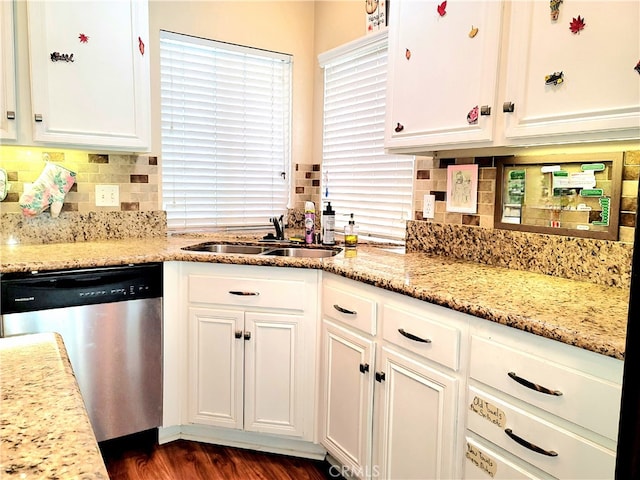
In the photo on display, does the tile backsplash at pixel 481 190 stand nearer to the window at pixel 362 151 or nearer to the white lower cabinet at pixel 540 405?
the window at pixel 362 151

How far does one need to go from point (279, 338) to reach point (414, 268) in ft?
2.35

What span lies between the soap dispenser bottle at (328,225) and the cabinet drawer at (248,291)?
0.54m

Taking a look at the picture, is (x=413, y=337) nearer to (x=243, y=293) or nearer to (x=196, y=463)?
(x=243, y=293)

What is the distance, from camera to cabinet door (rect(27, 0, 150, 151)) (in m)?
2.07

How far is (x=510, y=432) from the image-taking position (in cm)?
124

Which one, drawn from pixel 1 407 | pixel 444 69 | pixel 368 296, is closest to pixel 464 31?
pixel 444 69

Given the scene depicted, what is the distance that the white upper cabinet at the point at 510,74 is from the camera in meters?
1.30

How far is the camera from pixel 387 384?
5.56 ft

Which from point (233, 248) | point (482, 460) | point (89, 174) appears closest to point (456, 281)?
point (482, 460)

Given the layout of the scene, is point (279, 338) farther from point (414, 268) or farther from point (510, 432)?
point (510, 432)

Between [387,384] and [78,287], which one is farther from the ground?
[78,287]

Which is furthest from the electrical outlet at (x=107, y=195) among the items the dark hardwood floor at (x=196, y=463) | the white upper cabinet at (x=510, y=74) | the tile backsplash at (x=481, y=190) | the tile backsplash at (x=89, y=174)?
the tile backsplash at (x=481, y=190)

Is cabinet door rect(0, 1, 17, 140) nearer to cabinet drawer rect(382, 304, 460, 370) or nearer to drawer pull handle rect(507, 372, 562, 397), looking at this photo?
cabinet drawer rect(382, 304, 460, 370)

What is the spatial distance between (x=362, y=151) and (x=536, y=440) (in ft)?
6.56
